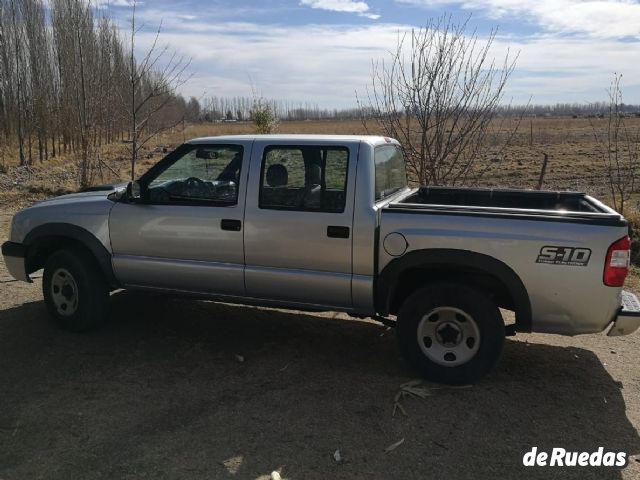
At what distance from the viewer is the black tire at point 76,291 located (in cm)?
487

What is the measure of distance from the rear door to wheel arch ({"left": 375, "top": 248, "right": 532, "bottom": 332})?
0.32 metres

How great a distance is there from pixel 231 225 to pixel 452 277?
5.85 feet

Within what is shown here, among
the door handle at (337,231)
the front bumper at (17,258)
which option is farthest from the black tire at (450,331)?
the front bumper at (17,258)

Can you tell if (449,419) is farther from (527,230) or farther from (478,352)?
(527,230)

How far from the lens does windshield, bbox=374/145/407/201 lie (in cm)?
432

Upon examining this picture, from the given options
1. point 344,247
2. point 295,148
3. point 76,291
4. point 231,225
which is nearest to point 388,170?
point 295,148

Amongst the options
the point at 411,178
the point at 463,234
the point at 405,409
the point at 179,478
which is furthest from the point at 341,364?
the point at 411,178

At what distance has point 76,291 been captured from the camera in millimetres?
4918

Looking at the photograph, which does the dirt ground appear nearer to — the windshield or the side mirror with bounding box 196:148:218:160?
the windshield

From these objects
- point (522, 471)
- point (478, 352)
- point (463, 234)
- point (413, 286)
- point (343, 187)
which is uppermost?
point (343, 187)

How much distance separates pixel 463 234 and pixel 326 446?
169 centimetres

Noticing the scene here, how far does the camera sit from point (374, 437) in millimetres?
3340

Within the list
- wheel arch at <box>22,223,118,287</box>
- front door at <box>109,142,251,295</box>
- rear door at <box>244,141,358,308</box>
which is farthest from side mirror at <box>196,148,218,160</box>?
wheel arch at <box>22,223,118,287</box>

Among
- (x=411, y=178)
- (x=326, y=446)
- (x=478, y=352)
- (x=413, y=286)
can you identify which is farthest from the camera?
(x=411, y=178)
